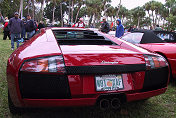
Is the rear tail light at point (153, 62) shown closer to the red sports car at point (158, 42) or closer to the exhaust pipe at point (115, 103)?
the exhaust pipe at point (115, 103)

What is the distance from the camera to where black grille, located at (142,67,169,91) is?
193cm

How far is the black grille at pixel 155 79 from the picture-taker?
1930 mm

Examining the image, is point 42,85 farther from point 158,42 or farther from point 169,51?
point 158,42

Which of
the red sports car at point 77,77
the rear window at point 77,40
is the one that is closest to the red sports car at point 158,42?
the rear window at point 77,40

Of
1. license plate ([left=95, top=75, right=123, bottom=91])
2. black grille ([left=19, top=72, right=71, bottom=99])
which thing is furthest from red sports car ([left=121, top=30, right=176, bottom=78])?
black grille ([left=19, top=72, right=71, bottom=99])

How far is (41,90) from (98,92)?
53 centimetres

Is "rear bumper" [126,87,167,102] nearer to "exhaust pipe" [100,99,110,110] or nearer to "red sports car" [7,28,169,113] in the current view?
"red sports car" [7,28,169,113]

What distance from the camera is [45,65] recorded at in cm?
167

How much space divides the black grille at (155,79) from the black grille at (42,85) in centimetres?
85

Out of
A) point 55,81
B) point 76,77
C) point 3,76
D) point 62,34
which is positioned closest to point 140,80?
point 76,77

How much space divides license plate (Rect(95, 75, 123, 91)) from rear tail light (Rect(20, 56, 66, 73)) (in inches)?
14.1

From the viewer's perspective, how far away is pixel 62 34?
284 centimetres

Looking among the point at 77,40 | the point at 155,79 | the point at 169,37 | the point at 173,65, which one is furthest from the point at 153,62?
the point at 169,37

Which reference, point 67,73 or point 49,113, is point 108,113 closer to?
point 49,113
